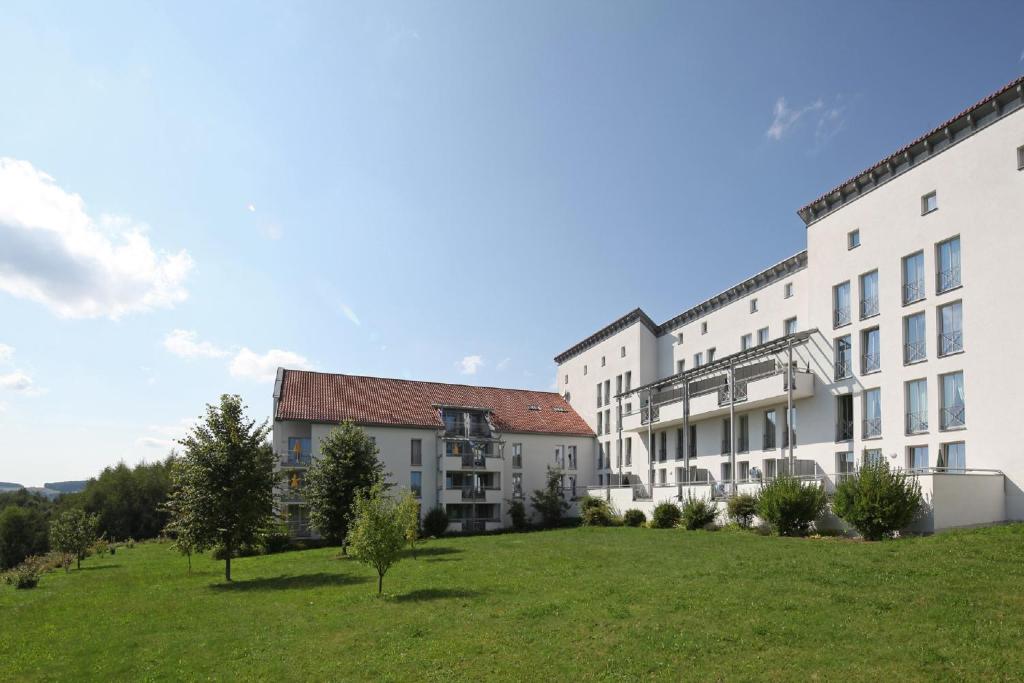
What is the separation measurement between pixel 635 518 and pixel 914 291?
19779 millimetres

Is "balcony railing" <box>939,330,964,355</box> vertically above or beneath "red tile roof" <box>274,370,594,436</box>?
above

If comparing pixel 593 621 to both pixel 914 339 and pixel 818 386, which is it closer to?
pixel 914 339

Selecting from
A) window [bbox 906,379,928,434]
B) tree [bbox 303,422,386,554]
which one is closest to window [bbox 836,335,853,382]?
window [bbox 906,379,928,434]

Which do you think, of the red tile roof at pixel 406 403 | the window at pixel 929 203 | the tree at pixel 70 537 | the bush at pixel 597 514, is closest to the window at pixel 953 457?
the window at pixel 929 203

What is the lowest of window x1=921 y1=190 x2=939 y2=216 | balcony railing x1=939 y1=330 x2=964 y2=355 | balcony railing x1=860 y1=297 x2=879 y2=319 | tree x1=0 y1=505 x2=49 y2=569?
tree x1=0 y1=505 x2=49 y2=569

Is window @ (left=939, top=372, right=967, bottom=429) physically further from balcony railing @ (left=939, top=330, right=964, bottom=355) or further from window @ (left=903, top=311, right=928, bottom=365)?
window @ (left=903, top=311, right=928, bottom=365)

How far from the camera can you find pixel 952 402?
27938 millimetres

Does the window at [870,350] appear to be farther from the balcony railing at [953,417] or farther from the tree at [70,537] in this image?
the tree at [70,537]

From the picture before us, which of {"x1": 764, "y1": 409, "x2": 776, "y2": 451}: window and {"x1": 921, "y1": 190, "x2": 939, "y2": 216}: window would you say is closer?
{"x1": 921, "y1": 190, "x2": 939, "y2": 216}: window

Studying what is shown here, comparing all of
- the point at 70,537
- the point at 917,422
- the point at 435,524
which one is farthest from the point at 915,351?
the point at 70,537

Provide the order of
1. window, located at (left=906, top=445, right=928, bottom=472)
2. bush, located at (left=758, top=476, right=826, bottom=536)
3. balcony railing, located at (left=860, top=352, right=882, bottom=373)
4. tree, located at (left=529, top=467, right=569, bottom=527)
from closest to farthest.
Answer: bush, located at (left=758, top=476, right=826, bottom=536) → window, located at (left=906, top=445, right=928, bottom=472) → balcony railing, located at (left=860, top=352, right=882, bottom=373) → tree, located at (left=529, top=467, right=569, bottom=527)

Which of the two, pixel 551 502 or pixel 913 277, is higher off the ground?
pixel 913 277

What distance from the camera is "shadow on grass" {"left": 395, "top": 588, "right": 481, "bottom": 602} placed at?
63.9ft

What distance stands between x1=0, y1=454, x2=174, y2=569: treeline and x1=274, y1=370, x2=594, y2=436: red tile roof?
3082cm
